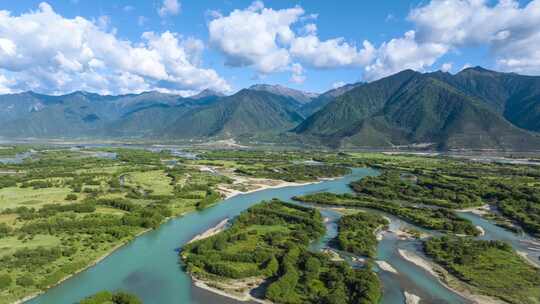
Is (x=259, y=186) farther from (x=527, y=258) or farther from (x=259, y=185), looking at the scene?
(x=527, y=258)

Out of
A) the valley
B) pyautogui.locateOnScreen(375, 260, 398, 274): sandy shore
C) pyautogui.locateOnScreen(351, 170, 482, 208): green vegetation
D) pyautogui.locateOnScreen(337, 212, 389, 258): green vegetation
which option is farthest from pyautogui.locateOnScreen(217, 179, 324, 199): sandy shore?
pyautogui.locateOnScreen(375, 260, 398, 274): sandy shore

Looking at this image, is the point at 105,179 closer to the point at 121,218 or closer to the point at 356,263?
the point at 121,218

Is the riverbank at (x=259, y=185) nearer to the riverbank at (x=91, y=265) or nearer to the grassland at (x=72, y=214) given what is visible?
the grassland at (x=72, y=214)

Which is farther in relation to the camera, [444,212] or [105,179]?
[105,179]

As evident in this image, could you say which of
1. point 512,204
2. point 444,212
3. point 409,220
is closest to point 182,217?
point 409,220

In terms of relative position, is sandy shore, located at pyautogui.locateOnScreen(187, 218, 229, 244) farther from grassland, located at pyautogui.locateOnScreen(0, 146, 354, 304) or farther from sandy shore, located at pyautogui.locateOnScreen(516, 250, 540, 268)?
sandy shore, located at pyautogui.locateOnScreen(516, 250, 540, 268)

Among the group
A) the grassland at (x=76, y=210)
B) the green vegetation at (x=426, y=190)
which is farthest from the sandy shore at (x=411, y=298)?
the green vegetation at (x=426, y=190)

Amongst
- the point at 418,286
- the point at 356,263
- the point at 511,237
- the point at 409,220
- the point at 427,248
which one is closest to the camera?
the point at 418,286
